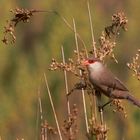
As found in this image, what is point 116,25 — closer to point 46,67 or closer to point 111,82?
point 111,82

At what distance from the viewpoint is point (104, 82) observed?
13.2 feet

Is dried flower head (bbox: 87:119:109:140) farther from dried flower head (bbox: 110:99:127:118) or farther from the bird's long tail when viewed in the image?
the bird's long tail

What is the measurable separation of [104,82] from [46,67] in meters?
4.56

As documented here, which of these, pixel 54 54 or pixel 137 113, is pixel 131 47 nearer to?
pixel 54 54

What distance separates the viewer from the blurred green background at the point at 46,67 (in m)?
7.52

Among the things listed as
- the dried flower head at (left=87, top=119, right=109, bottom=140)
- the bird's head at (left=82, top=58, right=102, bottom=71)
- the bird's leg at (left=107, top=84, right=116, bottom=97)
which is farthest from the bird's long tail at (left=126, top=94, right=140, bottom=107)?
the dried flower head at (left=87, top=119, right=109, bottom=140)

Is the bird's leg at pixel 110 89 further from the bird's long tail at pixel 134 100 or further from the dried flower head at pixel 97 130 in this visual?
the dried flower head at pixel 97 130

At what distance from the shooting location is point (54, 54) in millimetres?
9125

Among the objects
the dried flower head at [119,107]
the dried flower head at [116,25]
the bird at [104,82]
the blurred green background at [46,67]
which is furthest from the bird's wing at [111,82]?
the blurred green background at [46,67]

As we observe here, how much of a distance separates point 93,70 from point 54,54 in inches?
202

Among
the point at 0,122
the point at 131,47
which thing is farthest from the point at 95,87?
the point at 131,47

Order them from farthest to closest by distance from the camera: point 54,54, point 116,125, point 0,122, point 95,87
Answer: point 54,54 < point 116,125 < point 0,122 < point 95,87

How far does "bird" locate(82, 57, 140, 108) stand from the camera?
12.9 feet

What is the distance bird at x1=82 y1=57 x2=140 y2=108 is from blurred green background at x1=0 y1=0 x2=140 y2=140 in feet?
7.08
